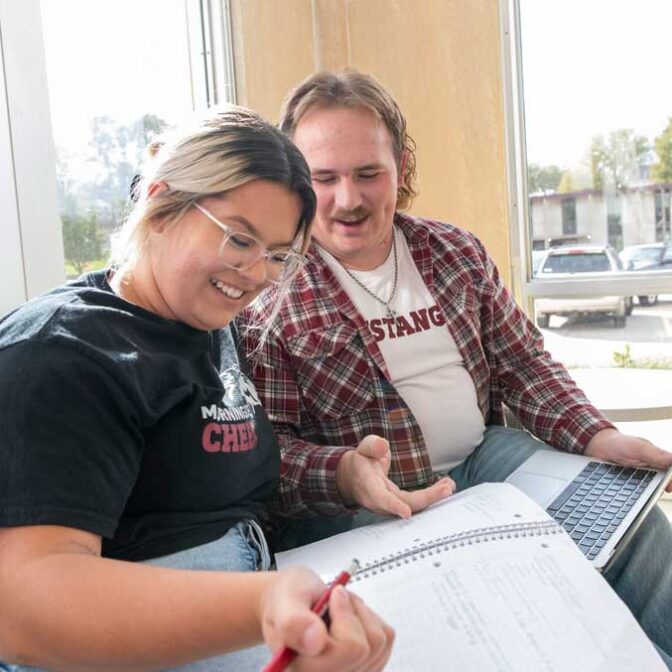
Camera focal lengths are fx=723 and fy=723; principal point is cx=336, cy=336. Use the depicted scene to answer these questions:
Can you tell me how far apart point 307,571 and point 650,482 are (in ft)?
2.80

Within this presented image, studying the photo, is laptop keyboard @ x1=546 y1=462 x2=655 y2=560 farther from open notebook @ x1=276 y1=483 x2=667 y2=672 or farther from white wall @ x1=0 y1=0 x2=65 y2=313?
white wall @ x1=0 y1=0 x2=65 y2=313

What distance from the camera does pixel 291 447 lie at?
126cm

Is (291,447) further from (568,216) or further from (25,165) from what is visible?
(568,216)

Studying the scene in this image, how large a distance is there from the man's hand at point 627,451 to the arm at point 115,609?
34.8 inches

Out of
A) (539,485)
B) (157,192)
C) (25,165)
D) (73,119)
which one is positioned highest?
(73,119)

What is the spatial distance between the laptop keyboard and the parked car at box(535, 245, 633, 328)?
1675 mm

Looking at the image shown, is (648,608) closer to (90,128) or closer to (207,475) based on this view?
(207,475)

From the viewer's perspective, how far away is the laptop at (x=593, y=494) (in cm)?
100

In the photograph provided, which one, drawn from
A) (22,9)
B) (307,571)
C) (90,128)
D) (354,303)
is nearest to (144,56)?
(90,128)

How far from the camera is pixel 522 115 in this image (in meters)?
2.83

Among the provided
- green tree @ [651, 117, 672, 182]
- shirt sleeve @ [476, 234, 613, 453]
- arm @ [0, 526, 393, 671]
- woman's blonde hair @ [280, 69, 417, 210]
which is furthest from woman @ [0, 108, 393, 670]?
green tree @ [651, 117, 672, 182]

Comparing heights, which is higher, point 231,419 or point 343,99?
point 343,99

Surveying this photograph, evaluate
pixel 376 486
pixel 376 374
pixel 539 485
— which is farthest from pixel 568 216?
pixel 376 486

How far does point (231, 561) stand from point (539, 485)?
578 mm
